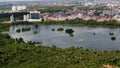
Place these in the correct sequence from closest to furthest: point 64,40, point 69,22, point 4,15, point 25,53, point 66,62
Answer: point 66,62
point 25,53
point 64,40
point 69,22
point 4,15

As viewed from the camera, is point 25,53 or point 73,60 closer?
A: point 73,60

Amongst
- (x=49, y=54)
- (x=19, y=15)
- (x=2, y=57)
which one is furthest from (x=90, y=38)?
(x=19, y=15)

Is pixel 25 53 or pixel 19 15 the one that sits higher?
pixel 25 53

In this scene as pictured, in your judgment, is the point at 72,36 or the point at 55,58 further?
the point at 72,36

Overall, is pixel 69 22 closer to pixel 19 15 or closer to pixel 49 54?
pixel 19 15

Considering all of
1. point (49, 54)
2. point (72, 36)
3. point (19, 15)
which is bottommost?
point (19, 15)

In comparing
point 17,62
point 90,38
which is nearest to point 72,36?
point 90,38

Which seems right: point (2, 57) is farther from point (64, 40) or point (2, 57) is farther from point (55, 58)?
point (64, 40)

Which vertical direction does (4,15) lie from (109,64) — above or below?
below

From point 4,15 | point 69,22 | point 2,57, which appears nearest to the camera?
point 2,57
